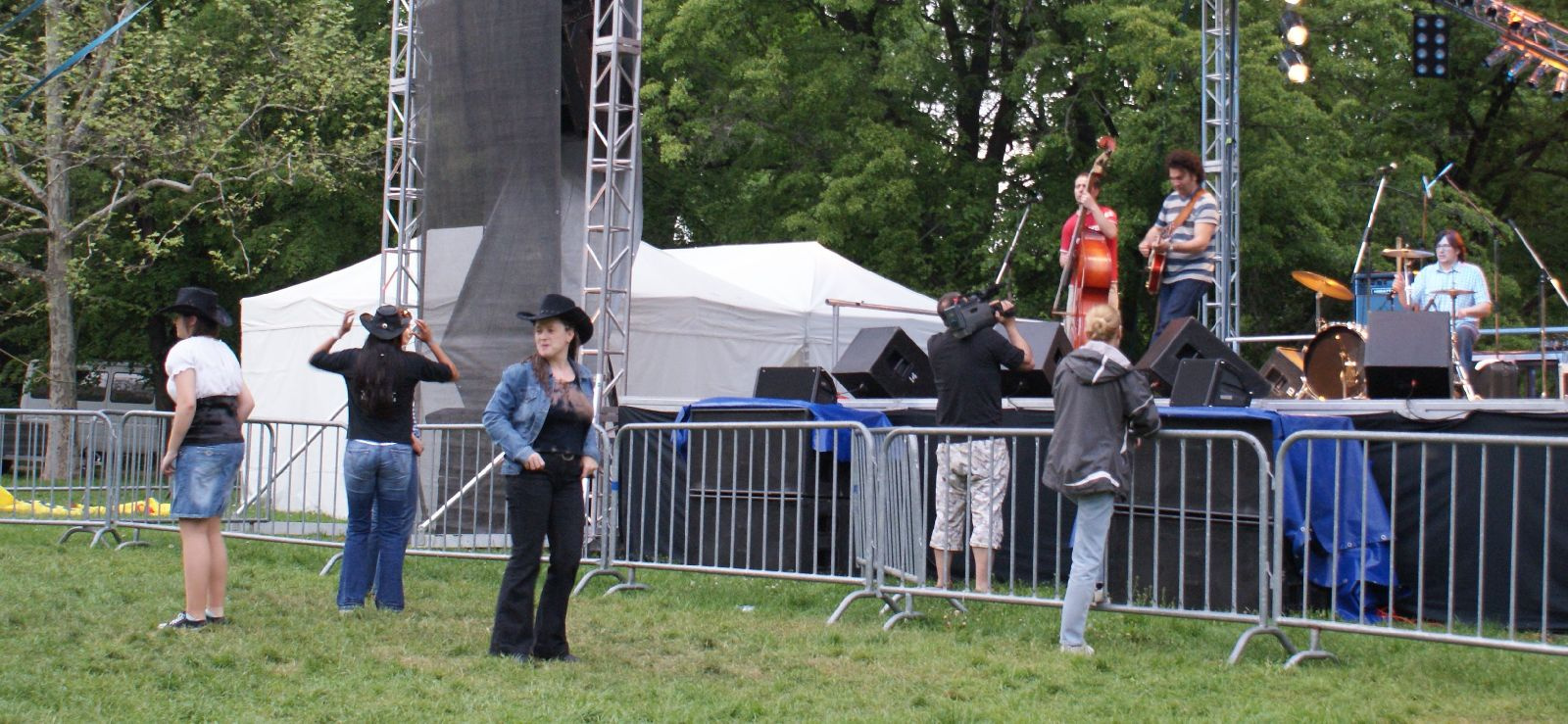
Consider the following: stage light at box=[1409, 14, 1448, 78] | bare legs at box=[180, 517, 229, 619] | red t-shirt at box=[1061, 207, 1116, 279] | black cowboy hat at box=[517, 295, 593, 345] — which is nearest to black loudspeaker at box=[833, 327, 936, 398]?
red t-shirt at box=[1061, 207, 1116, 279]

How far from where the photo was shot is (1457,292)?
41.3 ft

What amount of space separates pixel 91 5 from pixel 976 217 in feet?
42.1

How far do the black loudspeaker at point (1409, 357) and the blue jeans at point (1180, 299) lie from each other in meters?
1.59

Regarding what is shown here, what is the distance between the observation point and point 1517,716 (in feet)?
20.1

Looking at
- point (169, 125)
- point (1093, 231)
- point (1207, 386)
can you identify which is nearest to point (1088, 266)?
point (1093, 231)

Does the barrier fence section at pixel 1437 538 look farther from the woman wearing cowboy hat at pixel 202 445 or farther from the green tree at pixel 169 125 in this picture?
the green tree at pixel 169 125

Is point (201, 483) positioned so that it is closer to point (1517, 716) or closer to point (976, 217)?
point (1517, 716)

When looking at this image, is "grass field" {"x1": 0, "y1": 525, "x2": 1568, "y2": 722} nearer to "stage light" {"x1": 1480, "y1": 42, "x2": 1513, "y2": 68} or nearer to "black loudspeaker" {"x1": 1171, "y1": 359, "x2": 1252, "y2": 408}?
"black loudspeaker" {"x1": 1171, "y1": 359, "x2": 1252, "y2": 408}

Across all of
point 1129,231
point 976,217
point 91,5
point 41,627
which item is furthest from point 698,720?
point 91,5

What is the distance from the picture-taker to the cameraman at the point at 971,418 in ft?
28.9

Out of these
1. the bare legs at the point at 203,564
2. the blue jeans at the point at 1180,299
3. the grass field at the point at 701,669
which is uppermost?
the blue jeans at the point at 1180,299

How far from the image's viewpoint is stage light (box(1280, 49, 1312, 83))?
59.5 ft

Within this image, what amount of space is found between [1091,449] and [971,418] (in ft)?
6.11

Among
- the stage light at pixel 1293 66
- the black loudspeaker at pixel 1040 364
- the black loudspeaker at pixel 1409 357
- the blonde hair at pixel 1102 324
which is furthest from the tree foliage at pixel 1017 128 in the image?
the blonde hair at pixel 1102 324
